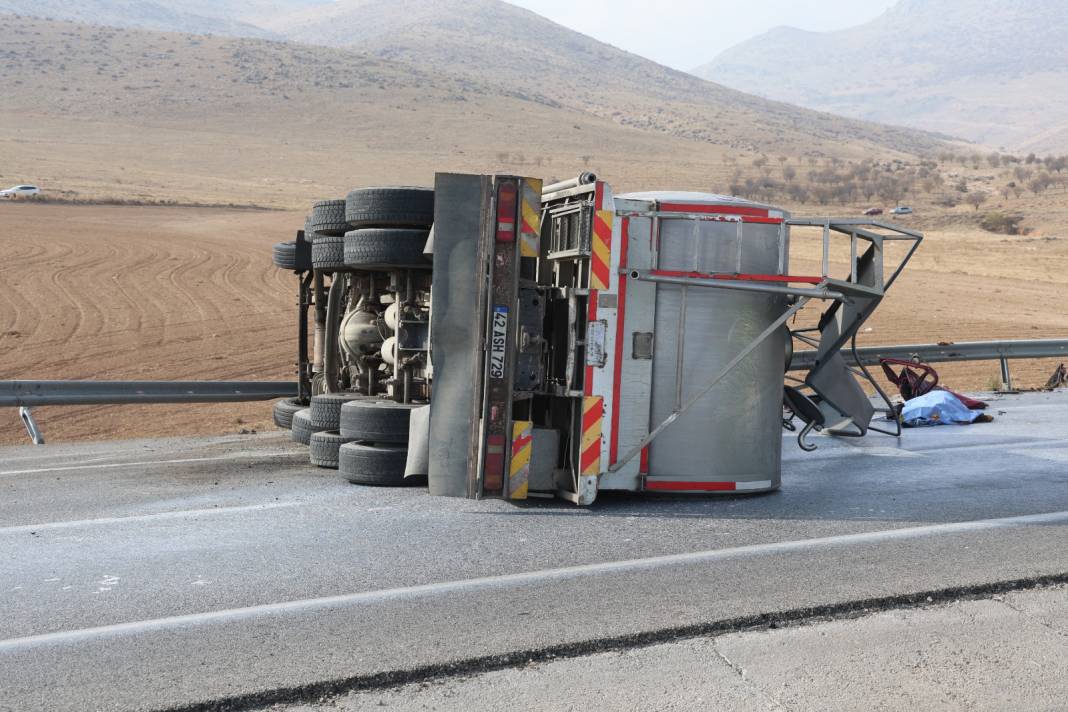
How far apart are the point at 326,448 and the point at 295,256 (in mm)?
3053

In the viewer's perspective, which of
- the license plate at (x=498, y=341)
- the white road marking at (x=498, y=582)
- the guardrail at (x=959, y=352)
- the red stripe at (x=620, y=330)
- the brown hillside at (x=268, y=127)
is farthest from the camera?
the brown hillside at (x=268, y=127)

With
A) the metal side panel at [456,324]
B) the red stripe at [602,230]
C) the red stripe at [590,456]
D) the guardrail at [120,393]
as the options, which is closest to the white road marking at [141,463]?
the guardrail at [120,393]

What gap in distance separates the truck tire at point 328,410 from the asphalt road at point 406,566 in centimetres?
70

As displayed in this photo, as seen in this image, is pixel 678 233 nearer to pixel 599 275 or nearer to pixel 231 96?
pixel 599 275

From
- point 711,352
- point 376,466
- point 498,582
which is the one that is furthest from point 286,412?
point 498,582

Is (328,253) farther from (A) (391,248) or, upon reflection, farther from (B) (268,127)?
(B) (268,127)

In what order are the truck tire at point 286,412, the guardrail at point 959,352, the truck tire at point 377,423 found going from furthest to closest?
the guardrail at point 959,352, the truck tire at point 286,412, the truck tire at point 377,423

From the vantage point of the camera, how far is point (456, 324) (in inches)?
315

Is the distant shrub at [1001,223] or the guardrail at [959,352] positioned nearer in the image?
the guardrail at [959,352]

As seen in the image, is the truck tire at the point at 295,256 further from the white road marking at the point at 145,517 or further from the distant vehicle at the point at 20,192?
the distant vehicle at the point at 20,192

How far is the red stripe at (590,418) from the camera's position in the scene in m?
7.93

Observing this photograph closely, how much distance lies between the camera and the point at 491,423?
7.91 m

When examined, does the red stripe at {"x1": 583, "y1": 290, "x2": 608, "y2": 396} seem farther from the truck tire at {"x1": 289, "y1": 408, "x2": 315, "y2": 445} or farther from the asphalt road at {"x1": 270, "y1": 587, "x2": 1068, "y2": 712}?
the truck tire at {"x1": 289, "y1": 408, "x2": 315, "y2": 445}

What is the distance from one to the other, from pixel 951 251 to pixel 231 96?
8308 centimetres
